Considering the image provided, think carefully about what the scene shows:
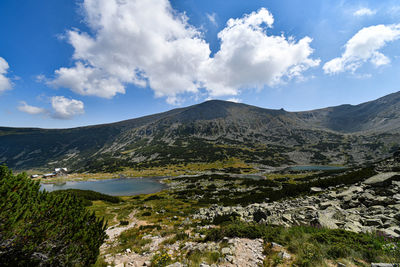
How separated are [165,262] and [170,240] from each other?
399cm

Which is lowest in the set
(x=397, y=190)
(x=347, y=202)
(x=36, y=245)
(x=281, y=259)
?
(x=347, y=202)

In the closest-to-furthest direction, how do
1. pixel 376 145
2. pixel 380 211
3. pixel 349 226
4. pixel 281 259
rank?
1. pixel 281 259
2. pixel 349 226
3. pixel 380 211
4. pixel 376 145

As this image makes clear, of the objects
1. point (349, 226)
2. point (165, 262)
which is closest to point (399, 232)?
point (349, 226)

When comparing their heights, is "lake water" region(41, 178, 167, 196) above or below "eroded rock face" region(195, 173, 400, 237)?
below

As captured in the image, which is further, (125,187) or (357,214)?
(125,187)

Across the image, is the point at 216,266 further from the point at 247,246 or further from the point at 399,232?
the point at 399,232

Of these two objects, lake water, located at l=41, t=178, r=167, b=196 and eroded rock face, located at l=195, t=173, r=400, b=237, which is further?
lake water, located at l=41, t=178, r=167, b=196

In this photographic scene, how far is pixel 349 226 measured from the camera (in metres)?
9.12

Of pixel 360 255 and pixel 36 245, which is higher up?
pixel 36 245

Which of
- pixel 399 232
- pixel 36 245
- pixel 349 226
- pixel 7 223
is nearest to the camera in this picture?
pixel 7 223

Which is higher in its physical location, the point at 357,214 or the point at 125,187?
the point at 357,214

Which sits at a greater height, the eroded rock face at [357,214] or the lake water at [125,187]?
the eroded rock face at [357,214]

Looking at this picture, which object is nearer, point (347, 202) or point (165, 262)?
point (165, 262)

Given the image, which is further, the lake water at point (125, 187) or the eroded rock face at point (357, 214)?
the lake water at point (125, 187)
